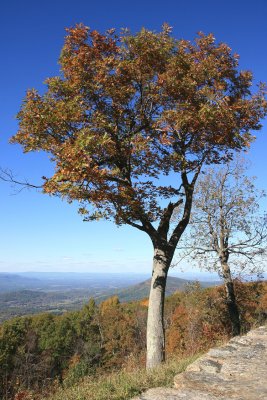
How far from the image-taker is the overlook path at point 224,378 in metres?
6.21

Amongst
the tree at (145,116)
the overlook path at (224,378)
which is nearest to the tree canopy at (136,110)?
the tree at (145,116)

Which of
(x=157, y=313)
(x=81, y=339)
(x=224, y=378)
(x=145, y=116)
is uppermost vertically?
(x=145, y=116)

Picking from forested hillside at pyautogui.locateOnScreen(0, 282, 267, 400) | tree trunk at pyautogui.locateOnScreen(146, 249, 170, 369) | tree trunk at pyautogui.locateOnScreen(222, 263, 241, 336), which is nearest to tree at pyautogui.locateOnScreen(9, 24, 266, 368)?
tree trunk at pyautogui.locateOnScreen(146, 249, 170, 369)

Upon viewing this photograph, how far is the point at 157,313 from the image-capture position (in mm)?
13125

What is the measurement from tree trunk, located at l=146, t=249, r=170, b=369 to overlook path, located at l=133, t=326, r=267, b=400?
374 cm

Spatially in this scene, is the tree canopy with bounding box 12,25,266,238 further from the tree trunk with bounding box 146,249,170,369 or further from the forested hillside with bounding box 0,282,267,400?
the forested hillside with bounding box 0,282,267,400

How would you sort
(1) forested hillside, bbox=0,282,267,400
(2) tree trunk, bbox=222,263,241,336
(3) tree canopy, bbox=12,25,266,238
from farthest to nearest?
(1) forested hillside, bbox=0,282,267,400, (2) tree trunk, bbox=222,263,241,336, (3) tree canopy, bbox=12,25,266,238

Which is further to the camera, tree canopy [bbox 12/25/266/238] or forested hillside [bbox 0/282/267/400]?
forested hillside [bbox 0/282/267/400]

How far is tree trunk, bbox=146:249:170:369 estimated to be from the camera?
1268 centimetres

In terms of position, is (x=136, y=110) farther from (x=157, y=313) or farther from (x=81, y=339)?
(x=81, y=339)

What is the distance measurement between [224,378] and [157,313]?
19.8 feet

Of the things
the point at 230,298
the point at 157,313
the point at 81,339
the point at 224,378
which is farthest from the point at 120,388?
the point at 81,339

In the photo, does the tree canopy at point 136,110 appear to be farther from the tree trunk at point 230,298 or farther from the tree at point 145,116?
the tree trunk at point 230,298

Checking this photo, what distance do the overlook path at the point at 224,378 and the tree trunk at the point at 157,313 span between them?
3.74m
